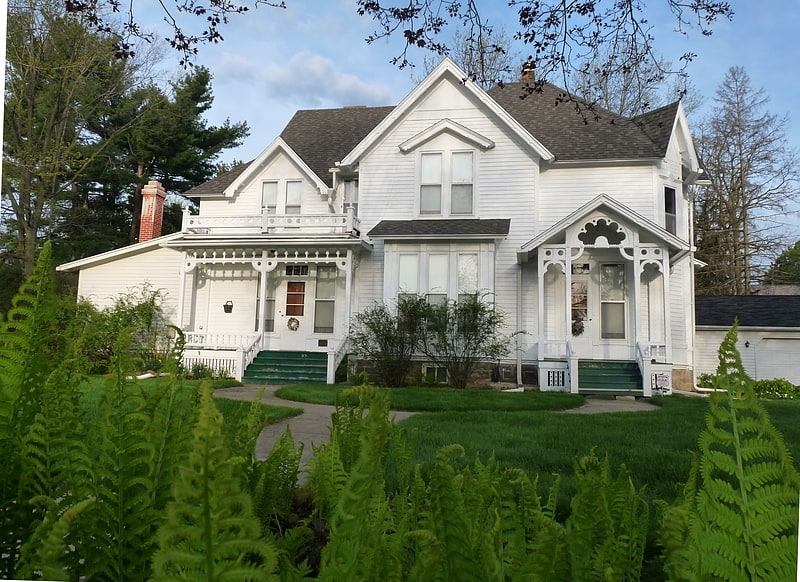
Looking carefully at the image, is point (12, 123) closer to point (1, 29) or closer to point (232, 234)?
point (1, 29)

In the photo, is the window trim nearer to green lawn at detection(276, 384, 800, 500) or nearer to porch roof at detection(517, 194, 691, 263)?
porch roof at detection(517, 194, 691, 263)

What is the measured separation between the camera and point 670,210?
494 inches

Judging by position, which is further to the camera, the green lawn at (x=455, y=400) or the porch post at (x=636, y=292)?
the porch post at (x=636, y=292)

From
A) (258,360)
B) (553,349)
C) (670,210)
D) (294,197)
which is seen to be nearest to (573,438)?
(553,349)

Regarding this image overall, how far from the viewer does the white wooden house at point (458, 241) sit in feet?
37.3

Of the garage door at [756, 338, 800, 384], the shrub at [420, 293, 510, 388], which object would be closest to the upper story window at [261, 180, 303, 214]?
the shrub at [420, 293, 510, 388]

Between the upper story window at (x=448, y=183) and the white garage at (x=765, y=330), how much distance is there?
629cm

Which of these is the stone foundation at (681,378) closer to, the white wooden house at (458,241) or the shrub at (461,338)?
the white wooden house at (458,241)

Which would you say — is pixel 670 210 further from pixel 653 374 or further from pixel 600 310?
pixel 653 374

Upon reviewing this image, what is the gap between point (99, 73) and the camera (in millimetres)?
3156

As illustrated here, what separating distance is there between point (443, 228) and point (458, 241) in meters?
0.45

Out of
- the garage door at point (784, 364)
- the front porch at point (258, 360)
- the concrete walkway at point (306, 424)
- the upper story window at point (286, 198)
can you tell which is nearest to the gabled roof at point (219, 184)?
the upper story window at point (286, 198)

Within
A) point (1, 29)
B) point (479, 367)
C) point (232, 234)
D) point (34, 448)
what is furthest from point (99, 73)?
point (232, 234)

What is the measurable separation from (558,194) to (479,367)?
4.49 m
